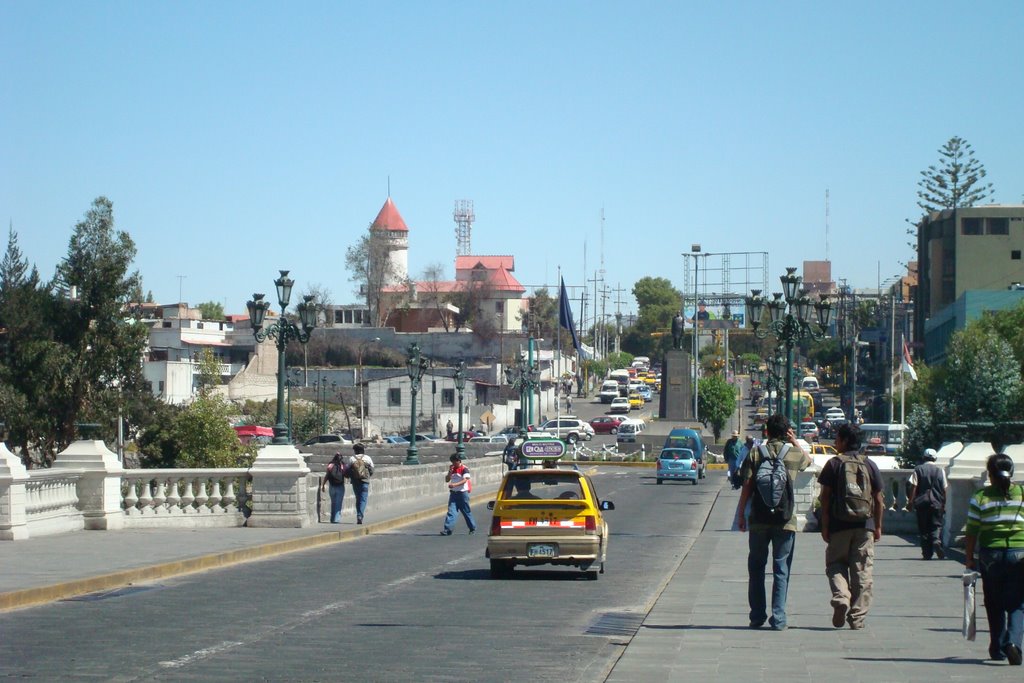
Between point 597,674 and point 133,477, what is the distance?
18047 millimetres

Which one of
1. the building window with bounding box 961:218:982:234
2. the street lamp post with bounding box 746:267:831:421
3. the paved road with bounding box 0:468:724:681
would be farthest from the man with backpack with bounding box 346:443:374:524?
the building window with bounding box 961:218:982:234

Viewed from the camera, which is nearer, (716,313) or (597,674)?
(597,674)

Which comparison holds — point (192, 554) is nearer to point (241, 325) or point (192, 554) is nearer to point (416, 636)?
point (416, 636)

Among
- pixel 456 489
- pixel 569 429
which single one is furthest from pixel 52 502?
pixel 569 429

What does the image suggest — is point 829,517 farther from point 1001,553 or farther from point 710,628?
point 1001,553

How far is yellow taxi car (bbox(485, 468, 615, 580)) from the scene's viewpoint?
19031 mm

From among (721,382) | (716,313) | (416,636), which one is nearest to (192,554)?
(416,636)

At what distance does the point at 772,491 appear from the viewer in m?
12.6

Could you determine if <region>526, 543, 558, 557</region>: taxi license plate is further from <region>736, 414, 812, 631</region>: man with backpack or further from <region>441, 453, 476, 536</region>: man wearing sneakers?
<region>441, 453, 476, 536</region>: man wearing sneakers

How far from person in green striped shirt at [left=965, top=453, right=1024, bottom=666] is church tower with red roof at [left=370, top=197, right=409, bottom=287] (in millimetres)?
145824

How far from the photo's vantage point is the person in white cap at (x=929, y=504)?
21.5m

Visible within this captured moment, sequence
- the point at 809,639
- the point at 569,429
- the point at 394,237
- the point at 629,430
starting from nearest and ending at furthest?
the point at 809,639 → the point at 629,430 → the point at 569,429 → the point at 394,237

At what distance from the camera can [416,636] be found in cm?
1278

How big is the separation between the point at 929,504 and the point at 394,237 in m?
146
